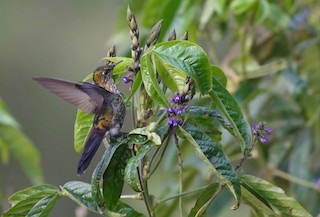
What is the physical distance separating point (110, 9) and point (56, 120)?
104 centimetres

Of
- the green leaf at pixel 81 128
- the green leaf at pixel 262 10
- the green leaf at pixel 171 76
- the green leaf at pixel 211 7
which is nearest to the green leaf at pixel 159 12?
the green leaf at pixel 211 7

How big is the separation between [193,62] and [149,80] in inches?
3.0

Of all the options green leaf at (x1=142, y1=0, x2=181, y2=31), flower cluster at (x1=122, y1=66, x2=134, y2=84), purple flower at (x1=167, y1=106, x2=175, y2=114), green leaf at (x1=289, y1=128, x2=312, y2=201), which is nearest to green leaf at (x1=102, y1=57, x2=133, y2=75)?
flower cluster at (x1=122, y1=66, x2=134, y2=84)

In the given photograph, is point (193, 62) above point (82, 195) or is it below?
above

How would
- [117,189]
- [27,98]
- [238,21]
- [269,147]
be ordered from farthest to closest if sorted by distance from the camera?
[27,98]
[269,147]
[238,21]
[117,189]

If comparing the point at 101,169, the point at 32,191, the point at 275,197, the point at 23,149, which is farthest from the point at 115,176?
the point at 23,149

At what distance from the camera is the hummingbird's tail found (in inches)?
48.1

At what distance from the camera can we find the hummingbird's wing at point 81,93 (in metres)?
1.20

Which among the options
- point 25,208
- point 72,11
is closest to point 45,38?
point 72,11

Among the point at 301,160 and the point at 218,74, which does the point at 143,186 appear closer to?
the point at 218,74

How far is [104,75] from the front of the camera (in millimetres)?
1222

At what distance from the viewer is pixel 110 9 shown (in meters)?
6.17

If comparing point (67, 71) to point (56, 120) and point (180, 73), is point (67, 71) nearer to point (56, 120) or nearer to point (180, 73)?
point (56, 120)

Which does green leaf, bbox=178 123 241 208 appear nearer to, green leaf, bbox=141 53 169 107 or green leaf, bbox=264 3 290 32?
green leaf, bbox=141 53 169 107
